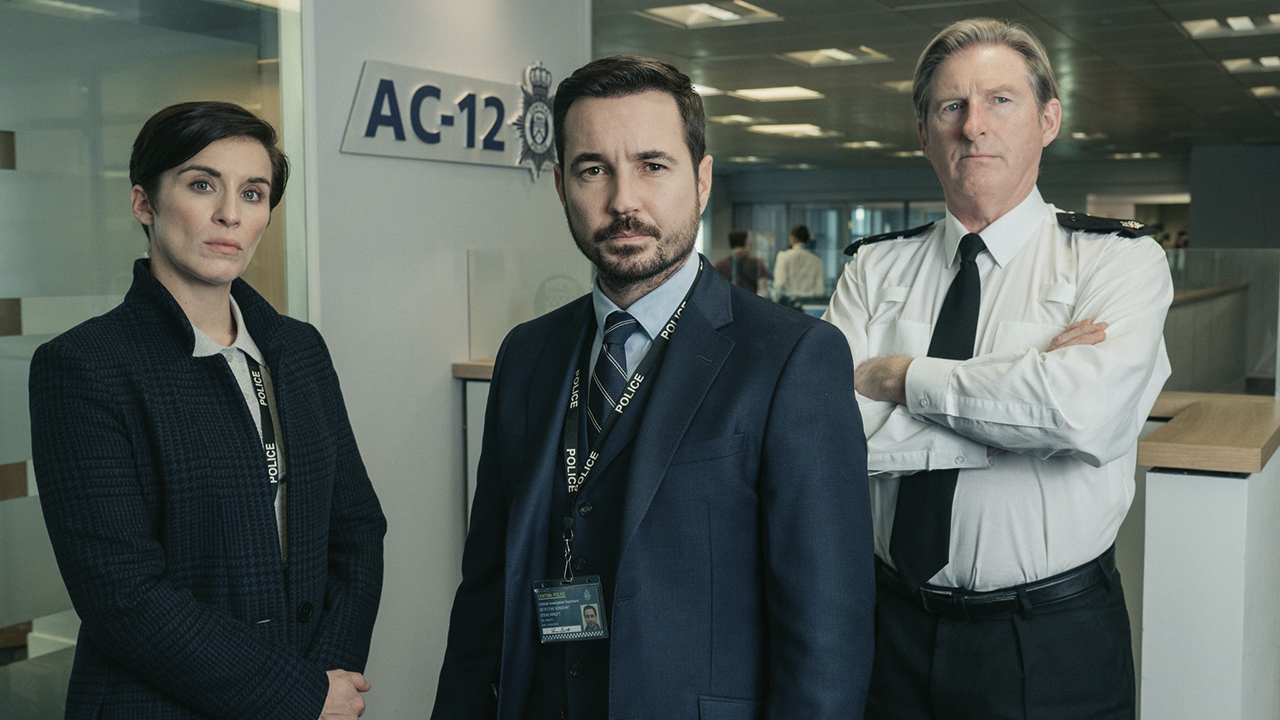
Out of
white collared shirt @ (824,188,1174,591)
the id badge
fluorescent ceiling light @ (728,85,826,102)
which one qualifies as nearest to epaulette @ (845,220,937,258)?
white collared shirt @ (824,188,1174,591)

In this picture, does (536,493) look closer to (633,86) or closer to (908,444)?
(633,86)

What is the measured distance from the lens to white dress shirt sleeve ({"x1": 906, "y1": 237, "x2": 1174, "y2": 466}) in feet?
5.51

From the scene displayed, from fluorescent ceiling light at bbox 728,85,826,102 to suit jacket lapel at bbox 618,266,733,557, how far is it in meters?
10.4

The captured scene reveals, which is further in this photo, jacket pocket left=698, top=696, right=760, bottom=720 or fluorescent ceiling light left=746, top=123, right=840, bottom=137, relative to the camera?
fluorescent ceiling light left=746, top=123, right=840, bottom=137

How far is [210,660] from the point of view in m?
1.61

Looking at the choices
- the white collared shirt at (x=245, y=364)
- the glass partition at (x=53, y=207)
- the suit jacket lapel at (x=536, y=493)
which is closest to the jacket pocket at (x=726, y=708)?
the suit jacket lapel at (x=536, y=493)

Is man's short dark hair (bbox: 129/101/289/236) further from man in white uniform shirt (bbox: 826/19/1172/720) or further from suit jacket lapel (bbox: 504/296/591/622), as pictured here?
man in white uniform shirt (bbox: 826/19/1172/720)

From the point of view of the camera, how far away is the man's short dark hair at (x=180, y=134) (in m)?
1.74

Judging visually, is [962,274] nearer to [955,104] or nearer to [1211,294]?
[955,104]

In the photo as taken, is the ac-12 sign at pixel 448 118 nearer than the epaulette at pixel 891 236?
No

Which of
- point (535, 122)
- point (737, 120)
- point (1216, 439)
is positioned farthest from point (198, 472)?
point (737, 120)

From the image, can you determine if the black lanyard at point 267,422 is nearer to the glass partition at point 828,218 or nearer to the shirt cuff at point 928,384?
the shirt cuff at point 928,384

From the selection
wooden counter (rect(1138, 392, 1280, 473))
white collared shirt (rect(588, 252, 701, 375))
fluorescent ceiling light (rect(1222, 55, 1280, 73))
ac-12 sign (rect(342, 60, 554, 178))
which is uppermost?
fluorescent ceiling light (rect(1222, 55, 1280, 73))

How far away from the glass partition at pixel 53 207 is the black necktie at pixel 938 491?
1987 mm
